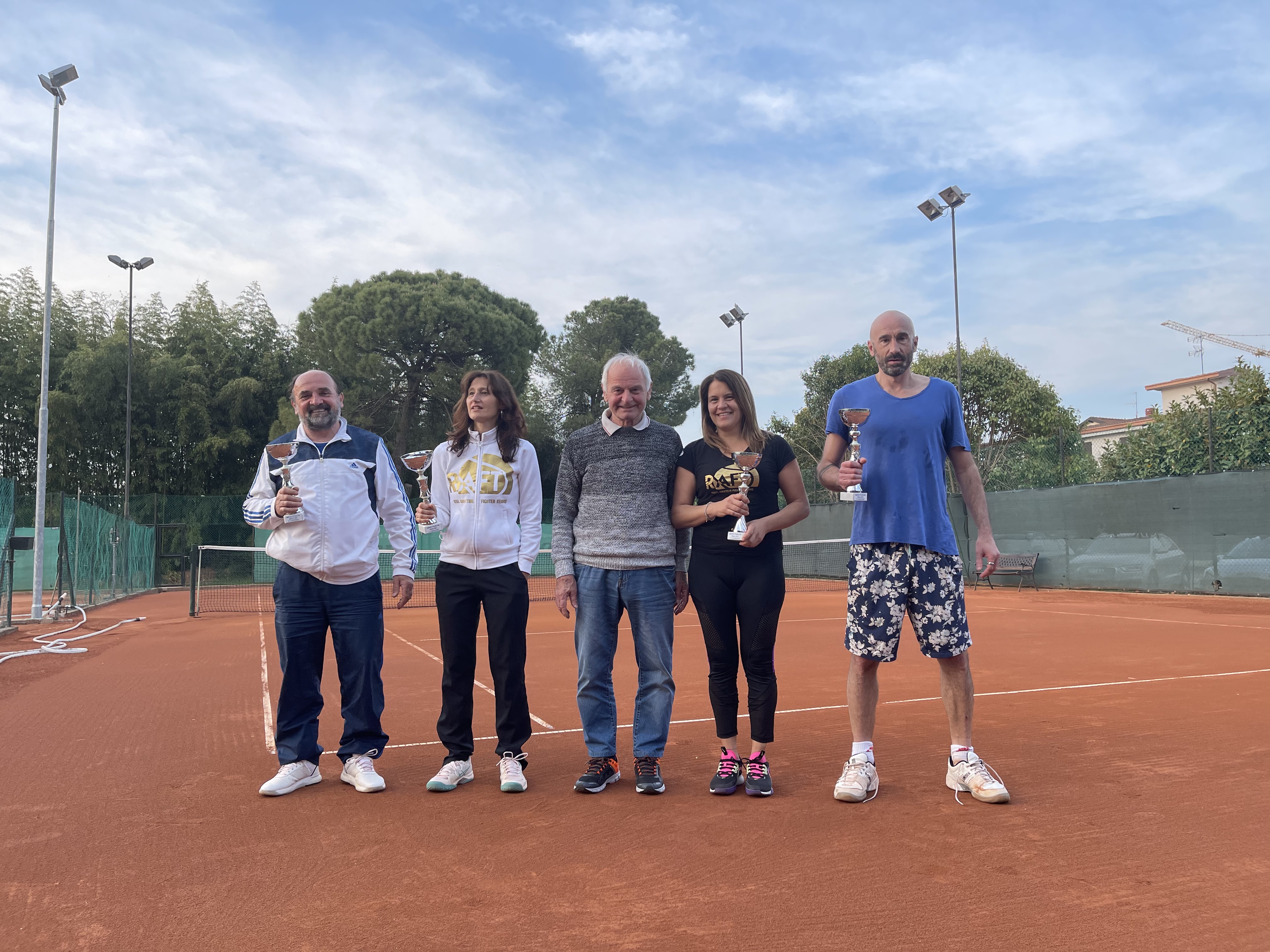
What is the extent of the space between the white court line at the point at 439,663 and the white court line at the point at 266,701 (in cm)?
66

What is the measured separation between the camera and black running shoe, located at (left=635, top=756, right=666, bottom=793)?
3686 millimetres

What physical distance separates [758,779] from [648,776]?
1.44 ft

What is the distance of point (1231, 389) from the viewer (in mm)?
27156

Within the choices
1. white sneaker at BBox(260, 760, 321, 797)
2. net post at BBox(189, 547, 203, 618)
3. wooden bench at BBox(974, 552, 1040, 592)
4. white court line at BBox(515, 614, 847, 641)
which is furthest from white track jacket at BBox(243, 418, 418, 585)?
wooden bench at BBox(974, 552, 1040, 592)

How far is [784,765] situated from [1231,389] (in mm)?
28719

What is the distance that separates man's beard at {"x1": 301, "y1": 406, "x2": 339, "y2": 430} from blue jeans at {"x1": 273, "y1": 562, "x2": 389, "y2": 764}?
606mm

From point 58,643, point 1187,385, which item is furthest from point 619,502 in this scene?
point 1187,385

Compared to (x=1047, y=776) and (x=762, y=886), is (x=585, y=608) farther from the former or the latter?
(x=1047, y=776)

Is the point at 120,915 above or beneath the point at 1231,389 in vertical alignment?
beneath

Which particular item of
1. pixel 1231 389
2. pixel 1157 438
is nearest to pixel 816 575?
pixel 1157 438

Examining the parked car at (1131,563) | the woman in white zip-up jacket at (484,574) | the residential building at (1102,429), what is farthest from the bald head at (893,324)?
the residential building at (1102,429)

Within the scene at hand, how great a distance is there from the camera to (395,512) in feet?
13.7

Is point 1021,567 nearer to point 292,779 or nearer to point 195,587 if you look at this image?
point 195,587

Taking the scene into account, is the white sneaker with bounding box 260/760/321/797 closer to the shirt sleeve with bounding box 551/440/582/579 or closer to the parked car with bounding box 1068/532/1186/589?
the shirt sleeve with bounding box 551/440/582/579
